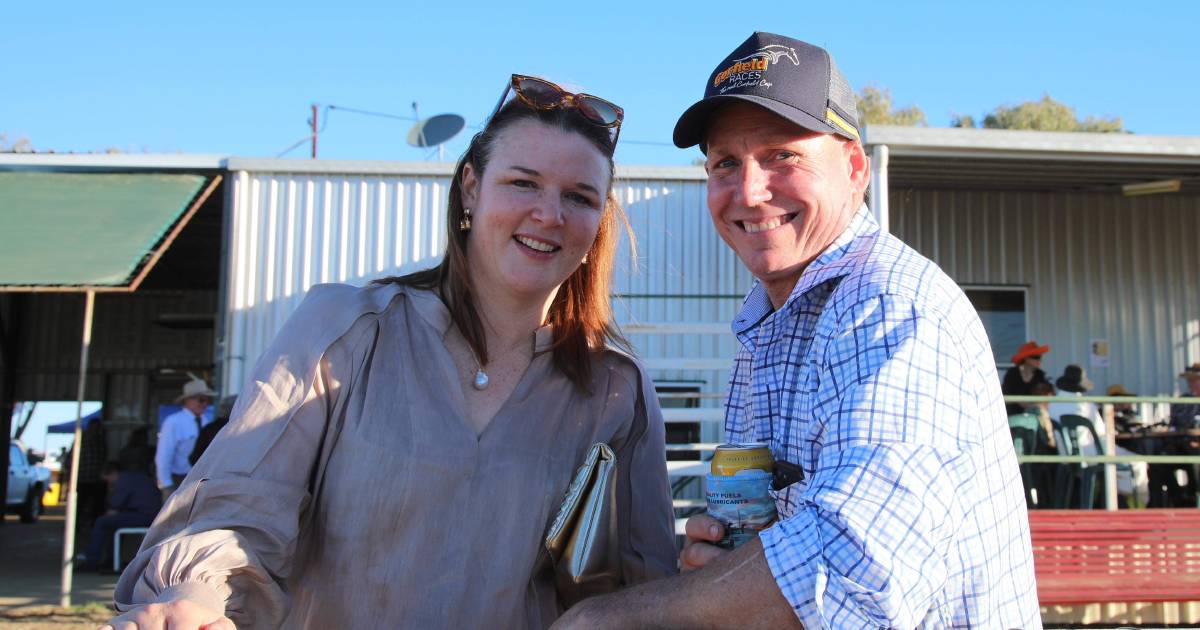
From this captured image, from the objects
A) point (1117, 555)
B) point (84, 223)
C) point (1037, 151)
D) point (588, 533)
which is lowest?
point (1117, 555)

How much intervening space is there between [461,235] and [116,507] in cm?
983

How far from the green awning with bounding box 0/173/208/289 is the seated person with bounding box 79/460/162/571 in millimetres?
2859

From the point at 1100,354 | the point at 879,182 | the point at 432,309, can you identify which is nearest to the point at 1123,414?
the point at 1100,354

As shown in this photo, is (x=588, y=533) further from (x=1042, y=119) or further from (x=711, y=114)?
(x=1042, y=119)

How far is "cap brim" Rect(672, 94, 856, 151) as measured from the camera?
1.85m

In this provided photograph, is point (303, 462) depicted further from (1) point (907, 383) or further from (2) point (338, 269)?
(2) point (338, 269)

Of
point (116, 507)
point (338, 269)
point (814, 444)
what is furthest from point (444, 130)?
point (814, 444)

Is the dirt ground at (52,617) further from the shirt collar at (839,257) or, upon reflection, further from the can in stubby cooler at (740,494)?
the shirt collar at (839,257)

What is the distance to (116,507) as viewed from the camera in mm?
10570

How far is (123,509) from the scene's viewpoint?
10609 millimetres

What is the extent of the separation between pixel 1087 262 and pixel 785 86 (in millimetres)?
10390

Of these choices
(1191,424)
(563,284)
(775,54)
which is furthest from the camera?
(1191,424)

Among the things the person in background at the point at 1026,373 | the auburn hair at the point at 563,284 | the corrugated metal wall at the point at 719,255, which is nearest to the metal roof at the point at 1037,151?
the corrugated metal wall at the point at 719,255

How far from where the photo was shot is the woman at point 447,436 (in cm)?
193
